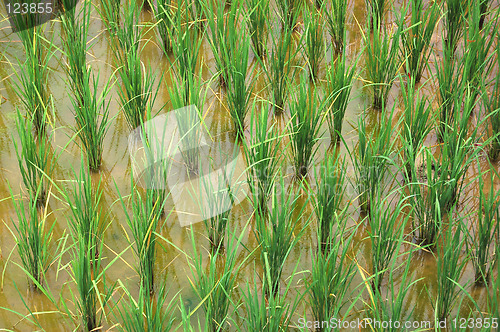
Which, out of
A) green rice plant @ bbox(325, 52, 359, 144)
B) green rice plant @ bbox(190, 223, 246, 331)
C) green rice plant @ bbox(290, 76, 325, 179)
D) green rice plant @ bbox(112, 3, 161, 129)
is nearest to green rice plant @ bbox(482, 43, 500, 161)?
green rice plant @ bbox(325, 52, 359, 144)

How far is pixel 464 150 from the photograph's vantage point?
8.02ft

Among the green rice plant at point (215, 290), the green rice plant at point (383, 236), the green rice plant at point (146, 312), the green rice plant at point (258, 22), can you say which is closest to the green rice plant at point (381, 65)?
the green rice plant at point (258, 22)

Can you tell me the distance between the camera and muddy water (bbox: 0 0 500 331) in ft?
7.50

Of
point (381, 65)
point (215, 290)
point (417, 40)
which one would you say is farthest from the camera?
point (417, 40)

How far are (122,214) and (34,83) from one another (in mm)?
682

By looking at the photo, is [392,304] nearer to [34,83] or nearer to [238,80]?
[238,80]

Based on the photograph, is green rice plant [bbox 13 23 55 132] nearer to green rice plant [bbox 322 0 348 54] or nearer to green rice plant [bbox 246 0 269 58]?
green rice plant [bbox 246 0 269 58]

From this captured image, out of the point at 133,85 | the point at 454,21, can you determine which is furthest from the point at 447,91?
the point at 133,85

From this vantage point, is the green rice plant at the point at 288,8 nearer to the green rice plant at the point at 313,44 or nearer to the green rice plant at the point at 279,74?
the green rice plant at the point at 313,44

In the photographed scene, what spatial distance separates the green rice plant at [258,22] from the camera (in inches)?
118

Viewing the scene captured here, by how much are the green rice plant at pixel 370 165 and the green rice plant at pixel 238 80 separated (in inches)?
19.6

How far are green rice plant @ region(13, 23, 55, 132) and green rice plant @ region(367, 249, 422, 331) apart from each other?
1.41 meters

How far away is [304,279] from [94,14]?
1.89 meters

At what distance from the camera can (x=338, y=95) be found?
2.63m
